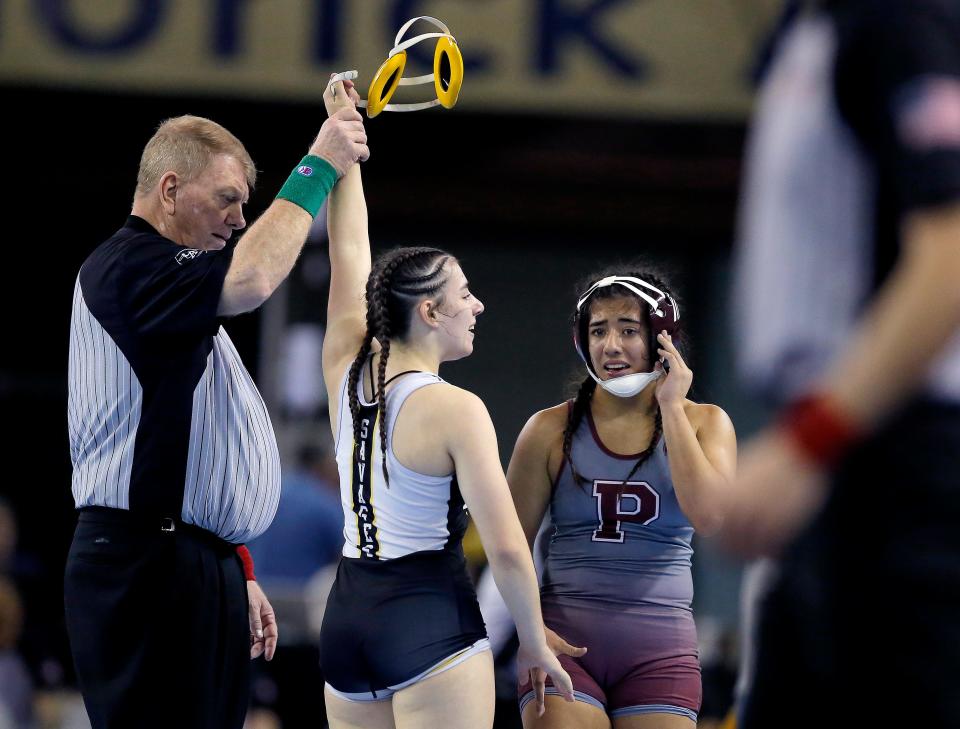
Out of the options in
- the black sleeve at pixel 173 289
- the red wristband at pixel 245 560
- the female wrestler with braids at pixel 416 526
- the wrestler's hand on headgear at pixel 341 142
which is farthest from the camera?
the red wristband at pixel 245 560

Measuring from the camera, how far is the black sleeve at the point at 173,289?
318cm

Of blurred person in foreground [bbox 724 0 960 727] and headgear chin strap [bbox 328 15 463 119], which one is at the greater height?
headgear chin strap [bbox 328 15 463 119]

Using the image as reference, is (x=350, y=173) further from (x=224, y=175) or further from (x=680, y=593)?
(x=680, y=593)

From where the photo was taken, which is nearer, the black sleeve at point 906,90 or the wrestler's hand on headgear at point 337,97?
the black sleeve at point 906,90

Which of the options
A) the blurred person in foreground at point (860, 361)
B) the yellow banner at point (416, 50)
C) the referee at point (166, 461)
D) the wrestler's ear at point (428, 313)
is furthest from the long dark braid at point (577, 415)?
the yellow banner at point (416, 50)

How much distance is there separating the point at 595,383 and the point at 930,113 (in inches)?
91.8

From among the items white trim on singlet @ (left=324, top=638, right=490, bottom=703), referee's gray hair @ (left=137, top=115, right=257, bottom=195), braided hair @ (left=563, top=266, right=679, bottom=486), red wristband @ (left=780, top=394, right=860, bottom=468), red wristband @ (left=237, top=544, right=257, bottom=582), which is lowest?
white trim on singlet @ (left=324, top=638, right=490, bottom=703)

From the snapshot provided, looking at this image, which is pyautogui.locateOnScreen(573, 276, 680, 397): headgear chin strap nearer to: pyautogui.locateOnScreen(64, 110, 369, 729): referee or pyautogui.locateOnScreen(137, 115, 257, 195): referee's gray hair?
pyautogui.locateOnScreen(64, 110, 369, 729): referee

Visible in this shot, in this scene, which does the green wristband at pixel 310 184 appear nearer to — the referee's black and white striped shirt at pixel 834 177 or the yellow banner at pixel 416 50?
the referee's black and white striped shirt at pixel 834 177

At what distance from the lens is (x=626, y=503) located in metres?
3.62

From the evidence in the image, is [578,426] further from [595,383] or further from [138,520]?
[138,520]

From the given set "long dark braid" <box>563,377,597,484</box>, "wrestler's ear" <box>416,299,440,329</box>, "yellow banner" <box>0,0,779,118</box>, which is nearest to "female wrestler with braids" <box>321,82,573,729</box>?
"wrestler's ear" <box>416,299,440,329</box>

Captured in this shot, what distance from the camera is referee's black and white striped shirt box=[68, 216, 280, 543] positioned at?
322 centimetres

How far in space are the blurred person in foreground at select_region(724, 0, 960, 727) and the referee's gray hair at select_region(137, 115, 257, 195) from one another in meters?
2.00
